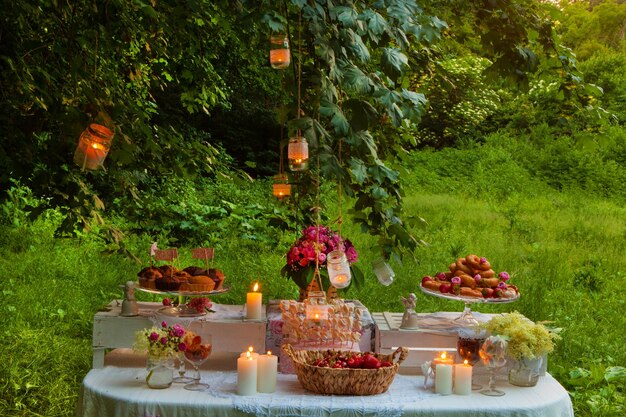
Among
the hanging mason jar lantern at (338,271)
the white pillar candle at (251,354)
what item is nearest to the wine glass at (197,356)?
the white pillar candle at (251,354)

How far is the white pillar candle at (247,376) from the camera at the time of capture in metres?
3.23

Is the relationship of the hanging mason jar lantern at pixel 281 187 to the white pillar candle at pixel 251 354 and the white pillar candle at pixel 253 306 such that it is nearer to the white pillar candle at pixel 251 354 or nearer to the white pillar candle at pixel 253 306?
the white pillar candle at pixel 253 306

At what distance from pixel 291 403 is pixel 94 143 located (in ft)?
4.03

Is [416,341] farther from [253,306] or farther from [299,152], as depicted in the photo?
[299,152]

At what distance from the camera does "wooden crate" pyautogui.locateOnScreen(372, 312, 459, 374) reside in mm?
3686

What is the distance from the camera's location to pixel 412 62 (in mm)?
4445

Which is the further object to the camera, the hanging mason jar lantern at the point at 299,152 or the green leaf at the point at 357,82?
the hanging mason jar lantern at the point at 299,152

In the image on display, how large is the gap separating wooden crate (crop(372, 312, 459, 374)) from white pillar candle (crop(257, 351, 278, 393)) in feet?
2.04

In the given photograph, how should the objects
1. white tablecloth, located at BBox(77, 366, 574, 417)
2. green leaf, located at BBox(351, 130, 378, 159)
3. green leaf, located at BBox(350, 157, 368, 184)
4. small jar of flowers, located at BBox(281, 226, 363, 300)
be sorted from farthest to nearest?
small jar of flowers, located at BBox(281, 226, 363, 300)
white tablecloth, located at BBox(77, 366, 574, 417)
green leaf, located at BBox(350, 157, 368, 184)
green leaf, located at BBox(351, 130, 378, 159)

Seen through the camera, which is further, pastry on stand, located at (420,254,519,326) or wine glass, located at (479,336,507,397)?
pastry on stand, located at (420,254,519,326)

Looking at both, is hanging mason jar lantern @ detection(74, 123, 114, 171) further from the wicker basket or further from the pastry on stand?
the pastry on stand

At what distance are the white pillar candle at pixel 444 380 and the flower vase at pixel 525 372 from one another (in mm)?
335

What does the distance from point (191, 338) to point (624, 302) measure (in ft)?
16.2

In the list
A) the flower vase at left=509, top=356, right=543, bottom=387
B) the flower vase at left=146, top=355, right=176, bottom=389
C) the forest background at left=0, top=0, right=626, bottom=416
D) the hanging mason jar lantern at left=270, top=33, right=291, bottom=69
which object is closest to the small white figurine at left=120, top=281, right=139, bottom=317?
the flower vase at left=146, top=355, right=176, bottom=389
